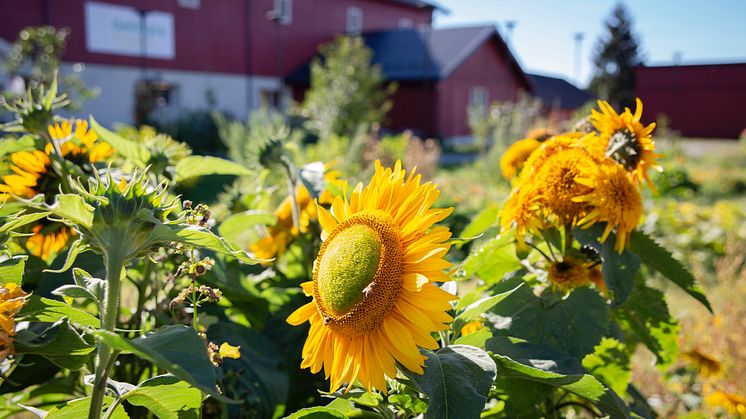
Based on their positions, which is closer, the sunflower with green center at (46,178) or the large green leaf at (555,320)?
the large green leaf at (555,320)

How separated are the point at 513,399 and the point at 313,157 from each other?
772 cm

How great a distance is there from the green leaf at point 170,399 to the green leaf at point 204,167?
51 cm

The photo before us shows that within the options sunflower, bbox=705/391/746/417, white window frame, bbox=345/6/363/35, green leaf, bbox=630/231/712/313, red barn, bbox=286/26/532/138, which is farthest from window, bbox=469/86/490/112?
green leaf, bbox=630/231/712/313

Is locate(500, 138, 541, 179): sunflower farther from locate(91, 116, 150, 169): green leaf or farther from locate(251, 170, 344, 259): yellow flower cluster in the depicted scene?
locate(91, 116, 150, 169): green leaf

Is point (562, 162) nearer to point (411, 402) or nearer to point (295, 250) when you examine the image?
point (411, 402)

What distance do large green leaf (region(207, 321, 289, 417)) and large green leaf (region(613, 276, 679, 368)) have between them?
71cm

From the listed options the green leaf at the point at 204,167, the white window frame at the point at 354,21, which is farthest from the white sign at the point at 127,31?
the green leaf at the point at 204,167

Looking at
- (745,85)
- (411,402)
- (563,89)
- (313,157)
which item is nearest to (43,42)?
(313,157)

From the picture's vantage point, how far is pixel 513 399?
107 cm

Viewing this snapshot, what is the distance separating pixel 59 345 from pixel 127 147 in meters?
0.57

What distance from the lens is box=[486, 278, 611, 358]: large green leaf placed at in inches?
43.8

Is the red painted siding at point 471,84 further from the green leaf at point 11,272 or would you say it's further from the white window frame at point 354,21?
the green leaf at point 11,272

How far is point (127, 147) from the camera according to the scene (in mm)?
1341

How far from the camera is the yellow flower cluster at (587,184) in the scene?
1.12 meters
